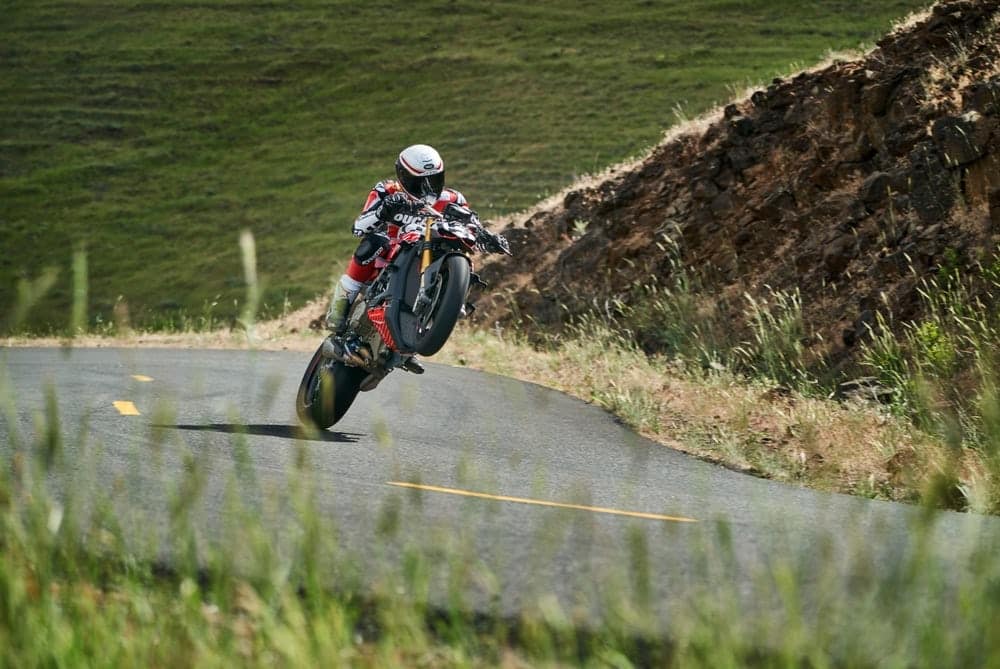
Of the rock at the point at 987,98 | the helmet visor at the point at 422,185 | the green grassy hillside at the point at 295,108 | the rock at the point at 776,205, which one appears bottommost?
the green grassy hillside at the point at 295,108

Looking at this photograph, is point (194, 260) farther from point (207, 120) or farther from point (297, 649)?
point (297, 649)

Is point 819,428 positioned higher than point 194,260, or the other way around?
point 819,428

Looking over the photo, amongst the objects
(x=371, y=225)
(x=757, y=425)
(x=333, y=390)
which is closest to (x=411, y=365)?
(x=333, y=390)

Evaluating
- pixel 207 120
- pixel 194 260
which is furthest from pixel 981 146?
pixel 207 120

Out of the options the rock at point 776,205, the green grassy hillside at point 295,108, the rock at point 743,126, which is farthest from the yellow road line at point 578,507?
Answer: the green grassy hillside at point 295,108

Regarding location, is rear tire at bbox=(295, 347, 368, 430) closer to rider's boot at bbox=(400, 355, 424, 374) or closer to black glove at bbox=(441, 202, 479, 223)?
rider's boot at bbox=(400, 355, 424, 374)

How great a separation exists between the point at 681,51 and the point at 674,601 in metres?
54.6

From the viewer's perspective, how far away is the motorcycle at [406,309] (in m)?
9.81

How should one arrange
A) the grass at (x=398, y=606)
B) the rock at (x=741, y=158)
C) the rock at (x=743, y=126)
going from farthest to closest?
1. the rock at (x=743, y=126)
2. the rock at (x=741, y=158)
3. the grass at (x=398, y=606)

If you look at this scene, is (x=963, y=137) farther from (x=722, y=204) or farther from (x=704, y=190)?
(x=704, y=190)

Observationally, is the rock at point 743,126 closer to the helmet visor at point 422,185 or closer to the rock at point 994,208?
the rock at point 994,208

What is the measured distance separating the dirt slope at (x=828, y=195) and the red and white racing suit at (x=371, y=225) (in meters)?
4.21

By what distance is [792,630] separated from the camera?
2428mm

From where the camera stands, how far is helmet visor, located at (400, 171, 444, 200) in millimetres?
10633
